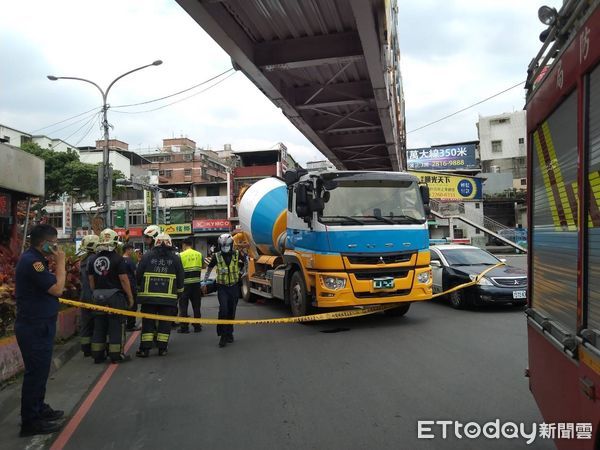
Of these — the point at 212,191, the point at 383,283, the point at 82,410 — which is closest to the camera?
the point at 82,410

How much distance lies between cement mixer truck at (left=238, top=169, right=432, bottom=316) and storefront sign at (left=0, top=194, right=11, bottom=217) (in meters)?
6.29

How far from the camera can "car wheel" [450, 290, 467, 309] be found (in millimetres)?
10508

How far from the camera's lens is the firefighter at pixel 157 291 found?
23.5ft

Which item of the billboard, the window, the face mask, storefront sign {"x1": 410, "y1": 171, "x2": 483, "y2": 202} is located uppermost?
the billboard

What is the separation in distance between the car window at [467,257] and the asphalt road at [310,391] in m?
3.18

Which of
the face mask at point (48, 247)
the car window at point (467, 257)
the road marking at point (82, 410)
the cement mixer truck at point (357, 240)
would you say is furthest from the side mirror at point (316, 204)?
the face mask at point (48, 247)

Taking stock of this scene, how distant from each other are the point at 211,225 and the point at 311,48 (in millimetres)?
43937

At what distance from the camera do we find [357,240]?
845 cm

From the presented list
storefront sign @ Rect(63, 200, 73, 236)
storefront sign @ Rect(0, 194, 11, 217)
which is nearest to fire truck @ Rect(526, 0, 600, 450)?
storefront sign @ Rect(0, 194, 11, 217)

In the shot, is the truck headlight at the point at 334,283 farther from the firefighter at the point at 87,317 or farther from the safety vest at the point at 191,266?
the firefighter at the point at 87,317

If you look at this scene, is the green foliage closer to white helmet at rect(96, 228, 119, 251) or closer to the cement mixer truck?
the cement mixer truck

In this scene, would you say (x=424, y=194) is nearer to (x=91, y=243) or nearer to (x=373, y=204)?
(x=373, y=204)

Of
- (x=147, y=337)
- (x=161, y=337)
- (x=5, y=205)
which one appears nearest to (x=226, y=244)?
(x=161, y=337)

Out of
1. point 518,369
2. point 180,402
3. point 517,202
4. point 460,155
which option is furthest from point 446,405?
point 460,155
